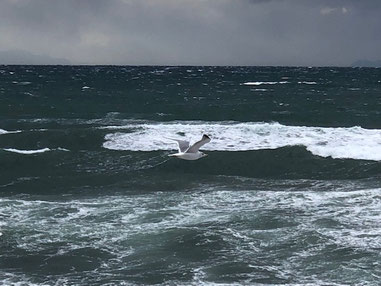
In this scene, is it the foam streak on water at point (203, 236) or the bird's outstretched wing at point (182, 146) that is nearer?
the foam streak on water at point (203, 236)

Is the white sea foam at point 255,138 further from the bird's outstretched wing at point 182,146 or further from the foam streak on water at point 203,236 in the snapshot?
the bird's outstretched wing at point 182,146

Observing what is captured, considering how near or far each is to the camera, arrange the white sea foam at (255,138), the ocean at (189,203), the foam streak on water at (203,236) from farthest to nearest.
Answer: the white sea foam at (255,138), the ocean at (189,203), the foam streak on water at (203,236)

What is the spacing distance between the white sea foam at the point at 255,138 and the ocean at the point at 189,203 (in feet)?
0.30

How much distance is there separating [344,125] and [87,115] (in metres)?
17.4

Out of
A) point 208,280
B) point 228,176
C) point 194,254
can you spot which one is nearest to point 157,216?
point 194,254

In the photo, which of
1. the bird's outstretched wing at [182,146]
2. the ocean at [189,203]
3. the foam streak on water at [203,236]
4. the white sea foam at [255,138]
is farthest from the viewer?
the white sea foam at [255,138]

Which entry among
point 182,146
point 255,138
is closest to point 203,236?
point 182,146

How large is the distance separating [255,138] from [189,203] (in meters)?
14.0

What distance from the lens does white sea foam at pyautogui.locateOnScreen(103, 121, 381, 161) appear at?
95.2ft

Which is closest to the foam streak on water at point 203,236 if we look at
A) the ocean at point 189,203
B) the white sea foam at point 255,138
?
the ocean at point 189,203

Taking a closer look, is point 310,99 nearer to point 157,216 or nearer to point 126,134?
point 126,134

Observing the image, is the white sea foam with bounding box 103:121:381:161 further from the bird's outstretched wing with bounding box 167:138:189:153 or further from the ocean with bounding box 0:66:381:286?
the bird's outstretched wing with bounding box 167:138:189:153

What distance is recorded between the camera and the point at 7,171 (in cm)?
2516

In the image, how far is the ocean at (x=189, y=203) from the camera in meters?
13.4
